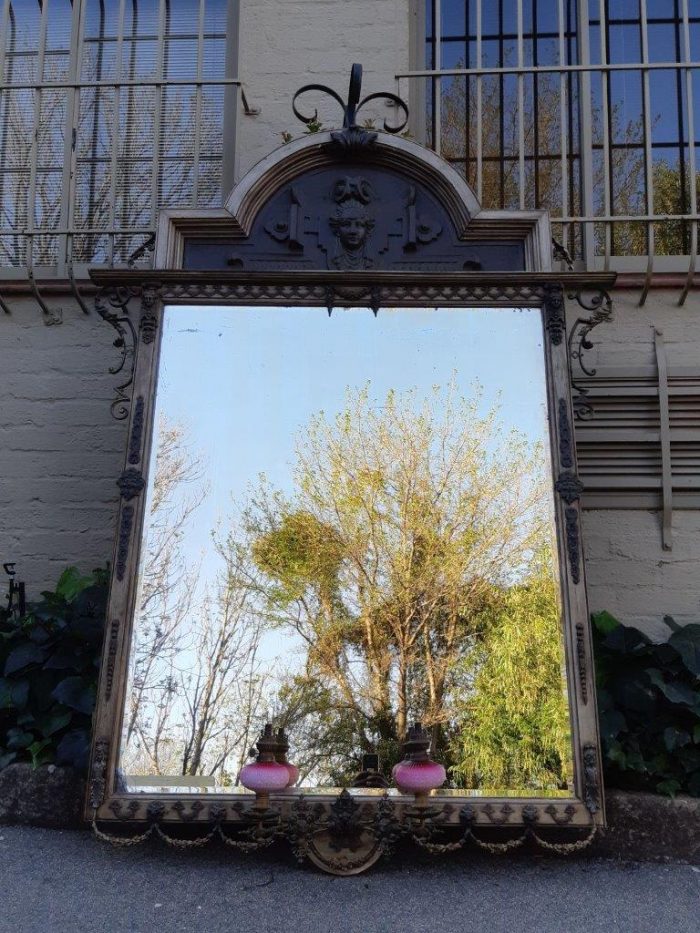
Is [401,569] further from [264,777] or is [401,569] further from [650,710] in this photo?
[650,710]

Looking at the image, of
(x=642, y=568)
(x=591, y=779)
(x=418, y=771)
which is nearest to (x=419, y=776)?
(x=418, y=771)

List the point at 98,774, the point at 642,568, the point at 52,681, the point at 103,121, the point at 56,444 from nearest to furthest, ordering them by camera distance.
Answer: the point at 98,774, the point at 52,681, the point at 642,568, the point at 56,444, the point at 103,121

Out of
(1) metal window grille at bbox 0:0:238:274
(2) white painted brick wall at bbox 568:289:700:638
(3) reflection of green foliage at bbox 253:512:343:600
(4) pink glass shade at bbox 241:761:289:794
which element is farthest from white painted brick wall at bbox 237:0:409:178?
(4) pink glass shade at bbox 241:761:289:794

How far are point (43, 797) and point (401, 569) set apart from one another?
139 cm

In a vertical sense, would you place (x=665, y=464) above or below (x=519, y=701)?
above

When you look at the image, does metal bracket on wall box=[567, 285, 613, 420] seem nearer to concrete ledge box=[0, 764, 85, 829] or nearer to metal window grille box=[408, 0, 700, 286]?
metal window grille box=[408, 0, 700, 286]

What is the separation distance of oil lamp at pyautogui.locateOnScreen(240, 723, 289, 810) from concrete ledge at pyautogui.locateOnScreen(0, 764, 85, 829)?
68 centimetres

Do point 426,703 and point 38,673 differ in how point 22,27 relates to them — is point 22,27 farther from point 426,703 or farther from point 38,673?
point 426,703

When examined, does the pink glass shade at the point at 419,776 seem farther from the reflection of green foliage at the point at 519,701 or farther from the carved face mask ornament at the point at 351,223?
the carved face mask ornament at the point at 351,223

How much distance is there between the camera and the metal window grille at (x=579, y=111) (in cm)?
418

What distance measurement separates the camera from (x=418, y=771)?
2615mm

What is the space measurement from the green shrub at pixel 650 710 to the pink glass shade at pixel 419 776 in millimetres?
620

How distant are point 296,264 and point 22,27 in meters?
2.56

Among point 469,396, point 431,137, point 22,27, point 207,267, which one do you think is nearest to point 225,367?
point 207,267
